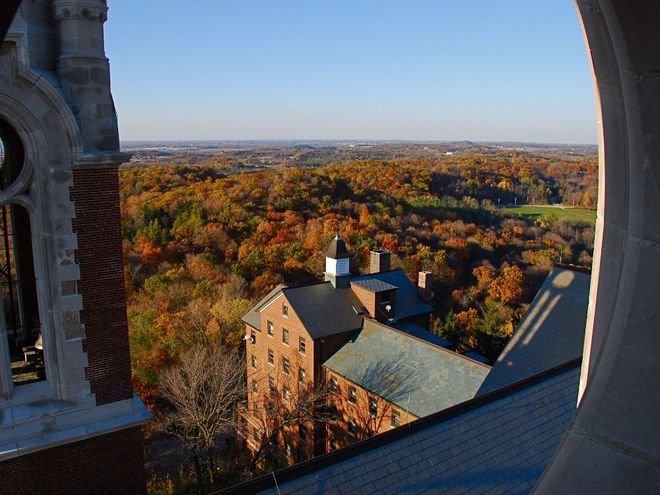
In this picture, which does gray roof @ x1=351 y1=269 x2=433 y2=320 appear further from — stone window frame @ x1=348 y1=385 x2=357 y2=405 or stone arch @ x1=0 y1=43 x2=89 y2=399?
stone arch @ x1=0 y1=43 x2=89 y2=399

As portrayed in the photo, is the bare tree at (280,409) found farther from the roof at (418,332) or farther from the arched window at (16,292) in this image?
the arched window at (16,292)

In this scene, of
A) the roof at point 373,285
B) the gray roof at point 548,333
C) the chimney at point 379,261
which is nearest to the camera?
the gray roof at point 548,333

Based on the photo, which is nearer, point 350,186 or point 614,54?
point 614,54

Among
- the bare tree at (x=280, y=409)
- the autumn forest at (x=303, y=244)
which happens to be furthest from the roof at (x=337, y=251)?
the autumn forest at (x=303, y=244)

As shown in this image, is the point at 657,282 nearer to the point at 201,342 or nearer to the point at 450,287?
the point at 201,342

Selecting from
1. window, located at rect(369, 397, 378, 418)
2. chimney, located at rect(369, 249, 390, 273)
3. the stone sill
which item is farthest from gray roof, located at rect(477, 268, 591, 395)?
the stone sill

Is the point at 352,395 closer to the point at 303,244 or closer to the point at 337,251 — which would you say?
the point at 337,251

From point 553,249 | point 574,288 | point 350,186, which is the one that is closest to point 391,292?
point 574,288
